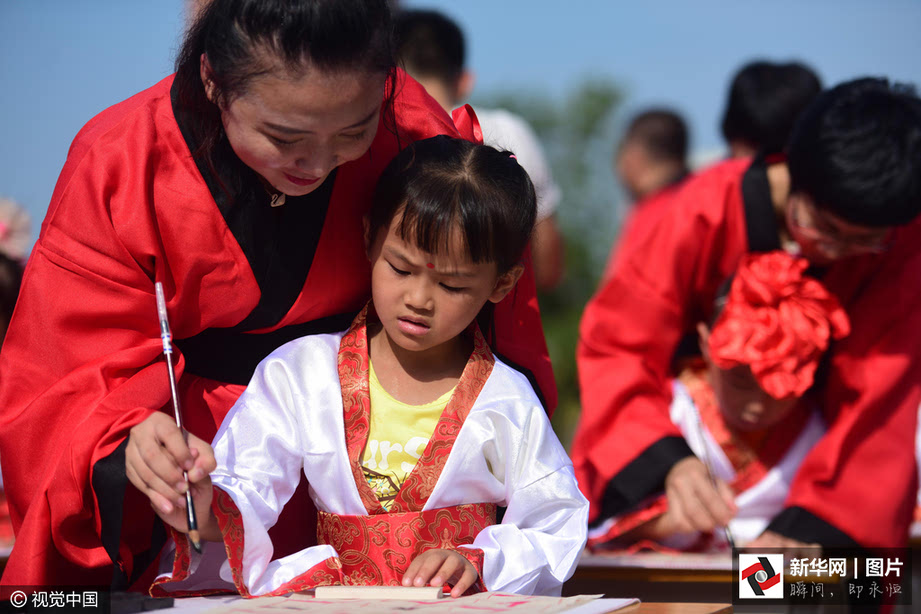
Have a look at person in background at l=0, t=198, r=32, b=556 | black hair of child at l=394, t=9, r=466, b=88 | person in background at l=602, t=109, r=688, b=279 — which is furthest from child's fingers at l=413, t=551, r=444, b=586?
person in background at l=602, t=109, r=688, b=279

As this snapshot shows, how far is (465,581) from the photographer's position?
1387 mm

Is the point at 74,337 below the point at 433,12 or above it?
below

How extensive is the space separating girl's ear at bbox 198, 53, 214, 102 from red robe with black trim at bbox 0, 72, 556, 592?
0.10m

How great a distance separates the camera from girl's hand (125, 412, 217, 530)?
51.6 inches

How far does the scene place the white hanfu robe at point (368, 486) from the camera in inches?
58.2

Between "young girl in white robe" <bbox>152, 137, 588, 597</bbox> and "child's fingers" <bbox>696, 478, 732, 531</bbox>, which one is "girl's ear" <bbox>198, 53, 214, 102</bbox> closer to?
"young girl in white robe" <bbox>152, 137, 588, 597</bbox>

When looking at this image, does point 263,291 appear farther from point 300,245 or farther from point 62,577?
point 62,577

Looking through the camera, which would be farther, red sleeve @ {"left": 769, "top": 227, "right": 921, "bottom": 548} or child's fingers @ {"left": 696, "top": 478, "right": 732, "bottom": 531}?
red sleeve @ {"left": 769, "top": 227, "right": 921, "bottom": 548}

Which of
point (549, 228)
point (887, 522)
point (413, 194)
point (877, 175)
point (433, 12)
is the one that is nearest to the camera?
point (413, 194)

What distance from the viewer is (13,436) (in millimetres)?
1499

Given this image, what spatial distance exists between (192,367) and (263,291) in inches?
7.7

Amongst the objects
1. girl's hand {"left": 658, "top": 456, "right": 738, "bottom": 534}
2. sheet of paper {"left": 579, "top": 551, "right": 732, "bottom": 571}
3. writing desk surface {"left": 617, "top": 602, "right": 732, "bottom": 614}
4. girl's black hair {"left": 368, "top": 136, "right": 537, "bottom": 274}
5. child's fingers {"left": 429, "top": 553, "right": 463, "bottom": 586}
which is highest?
girl's black hair {"left": 368, "top": 136, "right": 537, "bottom": 274}

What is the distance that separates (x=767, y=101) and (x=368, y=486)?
2.29 m

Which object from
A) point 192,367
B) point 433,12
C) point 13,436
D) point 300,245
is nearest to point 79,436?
point 13,436
